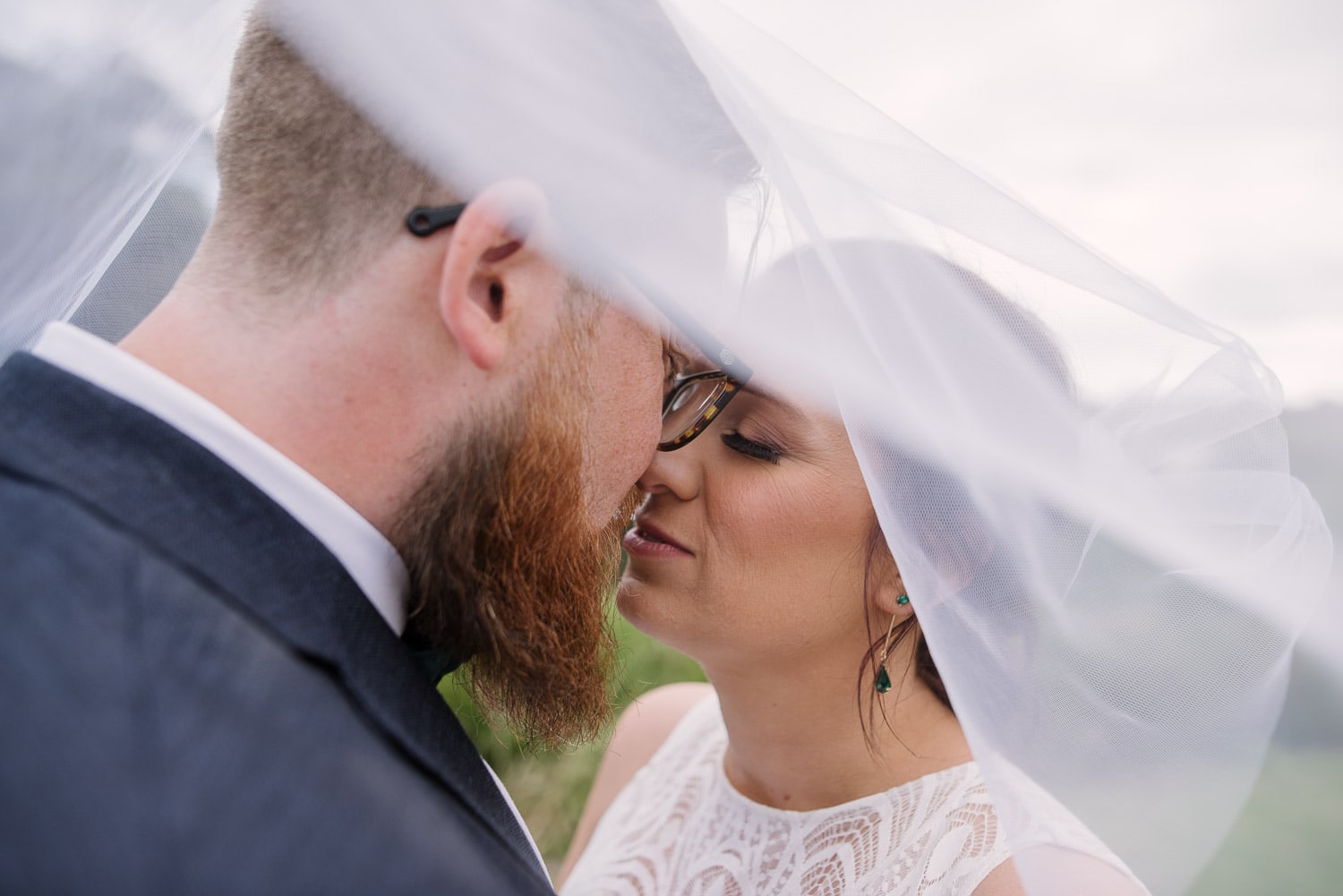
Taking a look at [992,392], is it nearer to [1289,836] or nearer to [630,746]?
[1289,836]

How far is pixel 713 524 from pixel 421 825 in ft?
3.33

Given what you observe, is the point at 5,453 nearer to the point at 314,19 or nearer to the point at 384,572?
the point at 384,572

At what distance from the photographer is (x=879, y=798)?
2.20 m

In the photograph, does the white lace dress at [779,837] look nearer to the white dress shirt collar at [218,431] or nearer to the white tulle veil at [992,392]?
the white tulle veil at [992,392]

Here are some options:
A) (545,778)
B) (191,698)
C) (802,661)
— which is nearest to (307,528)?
(191,698)

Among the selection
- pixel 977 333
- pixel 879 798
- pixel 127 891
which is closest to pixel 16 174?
pixel 127 891

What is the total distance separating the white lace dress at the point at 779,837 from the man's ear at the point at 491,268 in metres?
1.09

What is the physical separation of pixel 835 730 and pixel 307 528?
1483 mm

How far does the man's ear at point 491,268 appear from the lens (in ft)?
4.53

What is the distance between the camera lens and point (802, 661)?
87.5 inches

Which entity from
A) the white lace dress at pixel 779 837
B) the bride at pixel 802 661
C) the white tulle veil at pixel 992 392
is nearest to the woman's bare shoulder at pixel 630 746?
the white lace dress at pixel 779 837

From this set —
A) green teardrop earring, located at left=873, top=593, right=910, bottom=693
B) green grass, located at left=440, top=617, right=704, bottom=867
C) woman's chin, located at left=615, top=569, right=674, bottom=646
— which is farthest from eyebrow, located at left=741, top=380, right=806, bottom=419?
green grass, located at left=440, top=617, right=704, bottom=867

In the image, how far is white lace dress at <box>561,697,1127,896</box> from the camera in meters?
1.90

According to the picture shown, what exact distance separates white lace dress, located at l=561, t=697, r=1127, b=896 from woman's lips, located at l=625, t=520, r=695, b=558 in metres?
0.76
